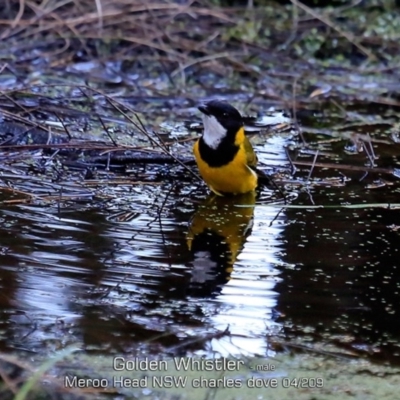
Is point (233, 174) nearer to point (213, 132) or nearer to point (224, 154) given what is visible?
point (224, 154)

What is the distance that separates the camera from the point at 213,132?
20.6ft

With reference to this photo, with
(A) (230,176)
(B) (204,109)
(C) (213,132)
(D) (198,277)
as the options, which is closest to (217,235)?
(D) (198,277)

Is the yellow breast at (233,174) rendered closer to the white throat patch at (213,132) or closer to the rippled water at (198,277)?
the white throat patch at (213,132)

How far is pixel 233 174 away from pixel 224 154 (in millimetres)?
159

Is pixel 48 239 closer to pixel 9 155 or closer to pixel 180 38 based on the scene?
pixel 9 155

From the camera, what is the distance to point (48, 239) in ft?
15.7

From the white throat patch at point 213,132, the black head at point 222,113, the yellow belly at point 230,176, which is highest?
the black head at point 222,113

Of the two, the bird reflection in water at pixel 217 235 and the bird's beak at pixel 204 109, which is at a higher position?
the bird's beak at pixel 204 109

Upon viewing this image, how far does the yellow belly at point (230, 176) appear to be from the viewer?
6020 millimetres

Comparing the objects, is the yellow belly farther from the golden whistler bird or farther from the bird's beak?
the bird's beak

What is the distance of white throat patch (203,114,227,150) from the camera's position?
612cm

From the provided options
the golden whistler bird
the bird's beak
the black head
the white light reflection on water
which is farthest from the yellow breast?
the white light reflection on water

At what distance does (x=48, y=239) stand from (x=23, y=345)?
1228 mm

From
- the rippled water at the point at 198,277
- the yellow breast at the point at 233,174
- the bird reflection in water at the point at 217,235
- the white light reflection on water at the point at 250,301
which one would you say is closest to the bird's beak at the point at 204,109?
the yellow breast at the point at 233,174
